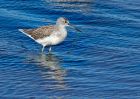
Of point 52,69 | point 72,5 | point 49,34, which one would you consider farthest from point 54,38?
point 72,5

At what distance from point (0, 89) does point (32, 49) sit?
14.0 feet

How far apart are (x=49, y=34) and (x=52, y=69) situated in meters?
2.17

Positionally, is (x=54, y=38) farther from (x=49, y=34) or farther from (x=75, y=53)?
(x=75, y=53)

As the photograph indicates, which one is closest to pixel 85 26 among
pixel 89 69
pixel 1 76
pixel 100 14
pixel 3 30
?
pixel 100 14

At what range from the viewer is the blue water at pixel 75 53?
571 inches

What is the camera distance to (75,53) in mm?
17828

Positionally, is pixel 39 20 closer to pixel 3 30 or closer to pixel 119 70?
pixel 3 30

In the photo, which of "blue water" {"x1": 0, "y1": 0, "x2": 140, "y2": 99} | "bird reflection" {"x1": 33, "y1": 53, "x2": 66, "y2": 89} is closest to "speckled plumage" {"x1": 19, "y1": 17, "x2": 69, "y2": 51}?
"blue water" {"x1": 0, "y1": 0, "x2": 140, "y2": 99}

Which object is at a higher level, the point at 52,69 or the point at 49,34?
the point at 49,34

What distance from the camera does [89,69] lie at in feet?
53.3

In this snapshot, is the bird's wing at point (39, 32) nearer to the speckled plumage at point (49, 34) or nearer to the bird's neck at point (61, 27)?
the speckled plumage at point (49, 34)

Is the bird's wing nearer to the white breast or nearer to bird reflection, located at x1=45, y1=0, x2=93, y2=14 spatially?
the white breast

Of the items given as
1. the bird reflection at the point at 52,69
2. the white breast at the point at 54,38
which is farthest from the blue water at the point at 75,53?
the white breast at the point at 54,38

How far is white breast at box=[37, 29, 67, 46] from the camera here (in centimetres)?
1811
